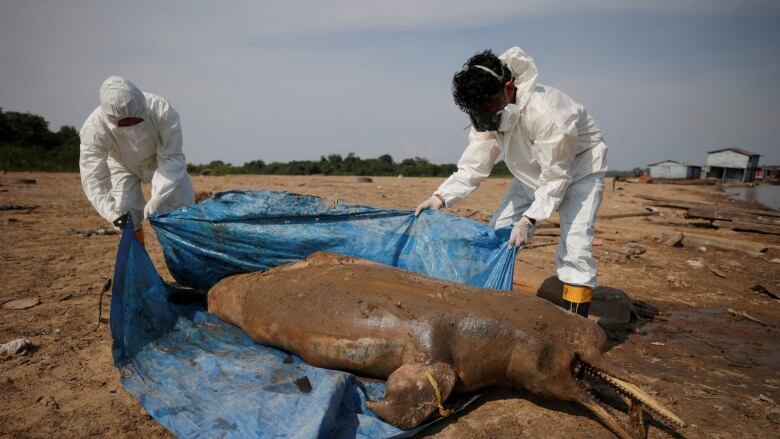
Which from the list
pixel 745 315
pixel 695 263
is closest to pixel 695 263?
pixel 695 263

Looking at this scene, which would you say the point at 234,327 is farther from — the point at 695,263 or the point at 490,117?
the point at 695,263

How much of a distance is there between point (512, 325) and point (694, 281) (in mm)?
5129

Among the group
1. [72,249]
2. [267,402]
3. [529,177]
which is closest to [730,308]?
[529,177]

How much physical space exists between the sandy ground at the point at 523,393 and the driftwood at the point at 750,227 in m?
4.78

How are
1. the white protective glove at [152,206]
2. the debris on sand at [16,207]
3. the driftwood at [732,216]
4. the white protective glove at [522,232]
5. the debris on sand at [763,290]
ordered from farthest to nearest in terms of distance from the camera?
the driftwood at [732,216], the debris on sand at [16,207], the debris on sand at [763,290], the white protective glove at [152,206], the white protective glove at [522,232]

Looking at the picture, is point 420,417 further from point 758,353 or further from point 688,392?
point 758,353

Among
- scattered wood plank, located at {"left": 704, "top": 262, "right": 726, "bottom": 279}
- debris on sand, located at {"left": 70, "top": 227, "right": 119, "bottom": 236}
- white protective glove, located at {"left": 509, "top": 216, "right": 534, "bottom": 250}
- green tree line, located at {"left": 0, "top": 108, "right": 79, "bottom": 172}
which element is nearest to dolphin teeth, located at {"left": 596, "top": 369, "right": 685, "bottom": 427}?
white protective glove, located at {"left": 509, "top": 216, "right": 534, "bottom": 250}

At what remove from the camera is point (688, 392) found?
340 centimetres

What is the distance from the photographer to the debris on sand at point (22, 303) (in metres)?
4.45

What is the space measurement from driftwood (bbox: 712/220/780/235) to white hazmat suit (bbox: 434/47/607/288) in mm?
10762

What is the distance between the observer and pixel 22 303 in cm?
455

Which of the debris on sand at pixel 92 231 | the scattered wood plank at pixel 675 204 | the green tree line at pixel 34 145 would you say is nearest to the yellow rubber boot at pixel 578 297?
the debris on sand at pixel 92 231

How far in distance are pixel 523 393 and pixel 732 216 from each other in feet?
40.9

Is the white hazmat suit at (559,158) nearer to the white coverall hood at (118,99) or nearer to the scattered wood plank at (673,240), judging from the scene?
the white coverall hood at (118,99)
